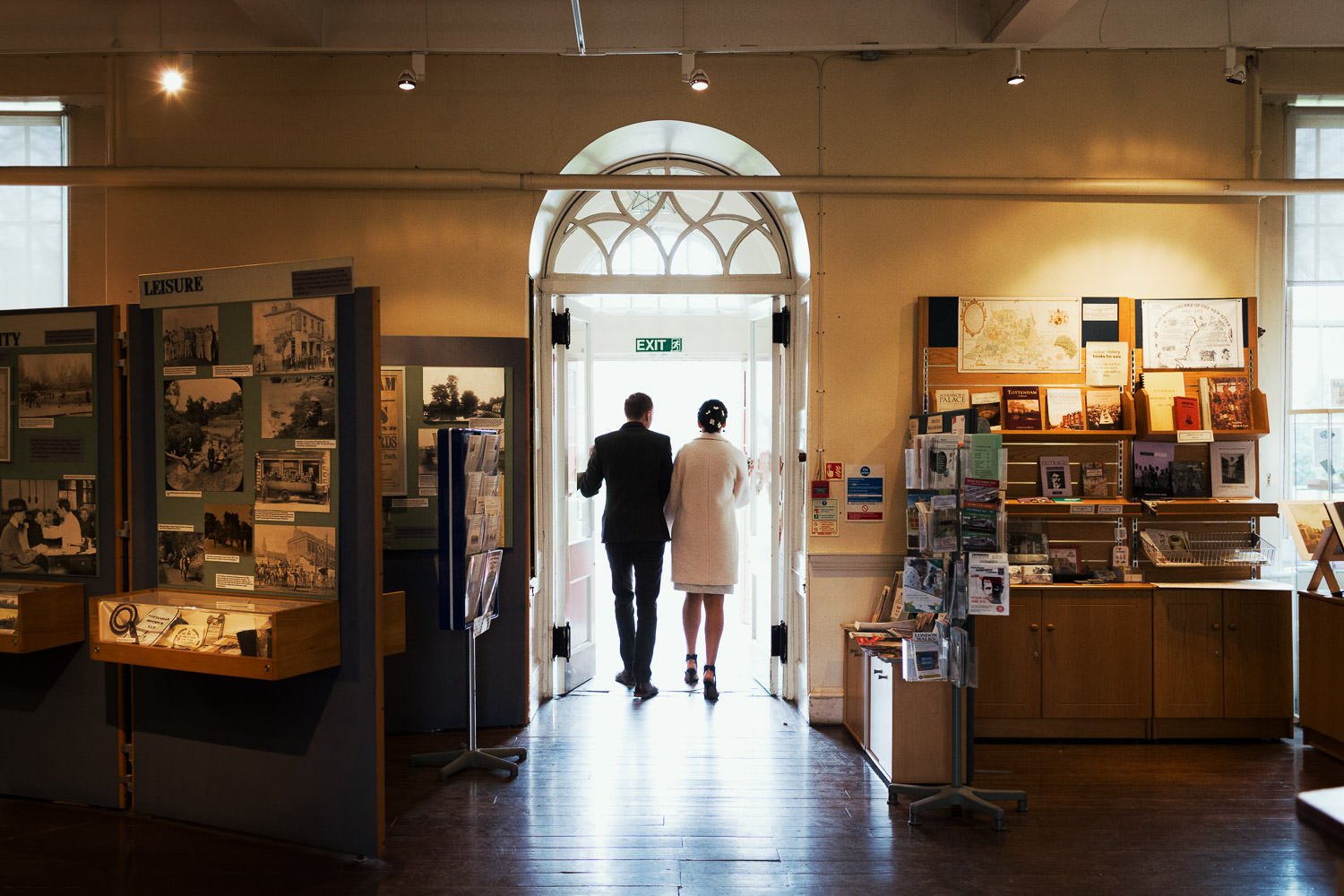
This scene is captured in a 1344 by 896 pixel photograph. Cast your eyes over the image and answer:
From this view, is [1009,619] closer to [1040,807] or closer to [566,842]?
[1040,807]

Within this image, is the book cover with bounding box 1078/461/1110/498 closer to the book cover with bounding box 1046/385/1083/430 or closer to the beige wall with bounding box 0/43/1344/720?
the book cover with bounding box 1046/385/1083/430

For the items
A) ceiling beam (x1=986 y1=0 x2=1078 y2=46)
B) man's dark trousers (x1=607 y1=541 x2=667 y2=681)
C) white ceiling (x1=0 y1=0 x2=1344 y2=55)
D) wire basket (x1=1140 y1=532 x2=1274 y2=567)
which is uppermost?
white ceiling (x1=0 y1=0 x2=1344 y2=55)

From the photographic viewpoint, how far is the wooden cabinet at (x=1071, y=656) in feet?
15.3

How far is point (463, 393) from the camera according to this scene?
15.6 ft

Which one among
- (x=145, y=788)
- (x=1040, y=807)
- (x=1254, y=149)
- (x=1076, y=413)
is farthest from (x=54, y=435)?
(x=1254, y=149)

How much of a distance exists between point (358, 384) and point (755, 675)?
364 cm

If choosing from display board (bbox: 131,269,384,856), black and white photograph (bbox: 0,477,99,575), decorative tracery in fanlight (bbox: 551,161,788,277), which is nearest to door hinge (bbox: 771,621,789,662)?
decorative tracery in fanlight (bbox: 551,161,788,277)

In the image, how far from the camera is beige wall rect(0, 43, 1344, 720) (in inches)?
197

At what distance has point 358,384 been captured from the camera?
3266 mm

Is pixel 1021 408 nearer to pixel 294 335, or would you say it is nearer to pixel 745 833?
pixel 745 833

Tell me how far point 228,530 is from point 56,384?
1.22 m

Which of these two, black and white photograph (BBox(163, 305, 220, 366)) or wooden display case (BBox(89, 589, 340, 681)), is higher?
black and white photograph (BBox(163, 305, 220, 366))

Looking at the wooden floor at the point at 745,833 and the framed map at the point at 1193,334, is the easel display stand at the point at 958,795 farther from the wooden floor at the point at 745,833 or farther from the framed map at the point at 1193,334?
the framed map at the point at 1193,334

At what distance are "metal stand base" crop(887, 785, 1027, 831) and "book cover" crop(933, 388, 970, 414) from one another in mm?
2118
